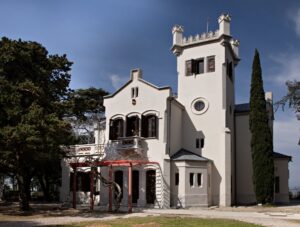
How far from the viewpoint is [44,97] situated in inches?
1025

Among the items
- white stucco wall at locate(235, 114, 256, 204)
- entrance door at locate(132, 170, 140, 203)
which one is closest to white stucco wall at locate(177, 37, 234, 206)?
white stucco wall at locate(235, 114, 256, 204)

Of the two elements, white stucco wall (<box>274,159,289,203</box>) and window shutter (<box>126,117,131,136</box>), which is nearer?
window shutter (<box>126,117,131,136</box>)

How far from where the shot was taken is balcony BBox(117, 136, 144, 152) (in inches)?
1238

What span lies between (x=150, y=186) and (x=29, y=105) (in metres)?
11.5

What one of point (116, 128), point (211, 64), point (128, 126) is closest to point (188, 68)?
point (211, 64)

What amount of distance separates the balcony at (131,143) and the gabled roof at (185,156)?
2874 mm

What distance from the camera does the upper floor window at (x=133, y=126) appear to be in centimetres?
3303

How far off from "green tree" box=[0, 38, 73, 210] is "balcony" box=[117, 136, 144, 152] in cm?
544

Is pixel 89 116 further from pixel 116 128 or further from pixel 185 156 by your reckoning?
pixel 185 156

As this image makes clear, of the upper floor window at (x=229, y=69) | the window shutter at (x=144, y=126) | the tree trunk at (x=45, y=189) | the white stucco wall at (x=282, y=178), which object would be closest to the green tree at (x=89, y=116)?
the tree trunk at (x=45, y=189)

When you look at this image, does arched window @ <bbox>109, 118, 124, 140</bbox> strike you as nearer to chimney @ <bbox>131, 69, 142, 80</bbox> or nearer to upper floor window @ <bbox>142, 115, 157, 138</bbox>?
upper floor window @ <bbox>142, 115, 157, 138</bbox>

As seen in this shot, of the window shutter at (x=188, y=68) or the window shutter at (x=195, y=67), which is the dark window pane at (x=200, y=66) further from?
the window shutter at (x=188, y=68)

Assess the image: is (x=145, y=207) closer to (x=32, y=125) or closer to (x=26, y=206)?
(x=26, y=206)

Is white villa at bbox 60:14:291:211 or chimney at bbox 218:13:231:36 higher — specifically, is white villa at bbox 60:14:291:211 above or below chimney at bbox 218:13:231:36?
below
